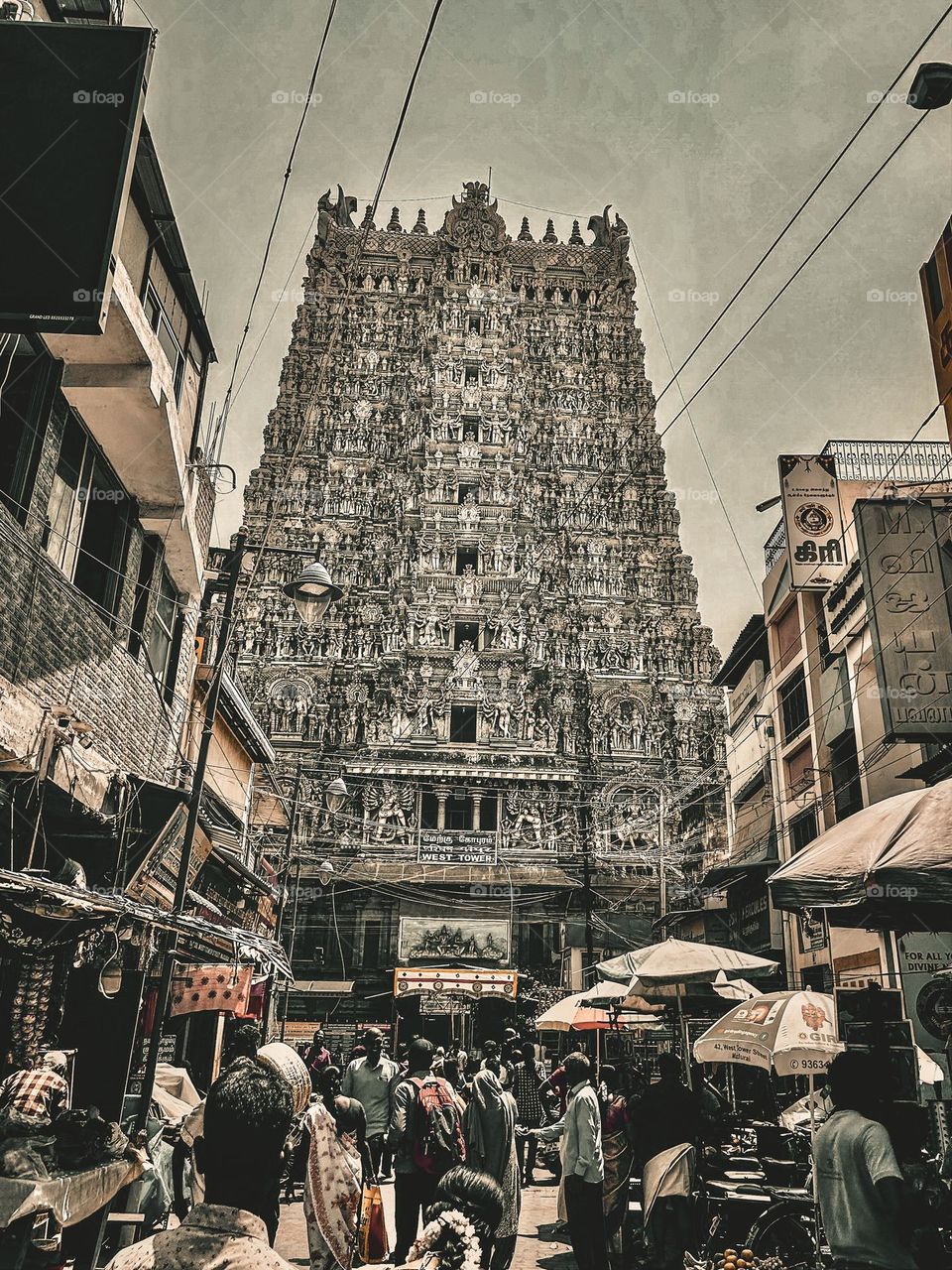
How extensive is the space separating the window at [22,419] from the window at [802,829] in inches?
684

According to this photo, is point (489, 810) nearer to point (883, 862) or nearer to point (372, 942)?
point (372, 942)

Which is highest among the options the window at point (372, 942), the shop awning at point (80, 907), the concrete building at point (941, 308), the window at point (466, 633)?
the window at point (466, 633)

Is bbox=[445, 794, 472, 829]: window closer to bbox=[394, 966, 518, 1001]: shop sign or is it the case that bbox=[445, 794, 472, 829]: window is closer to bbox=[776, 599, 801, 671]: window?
bbox=[394, 966, 518, 1001]: shop sign

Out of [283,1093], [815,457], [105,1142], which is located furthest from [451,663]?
[283,1093]

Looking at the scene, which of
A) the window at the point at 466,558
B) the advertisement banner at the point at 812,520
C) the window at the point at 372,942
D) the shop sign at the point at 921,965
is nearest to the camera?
the shop sign at the point at 921,965

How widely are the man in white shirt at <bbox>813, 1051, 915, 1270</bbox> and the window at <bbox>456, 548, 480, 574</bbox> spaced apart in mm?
38959

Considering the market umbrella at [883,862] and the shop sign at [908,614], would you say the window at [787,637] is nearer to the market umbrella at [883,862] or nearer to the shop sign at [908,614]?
the shop sign at [908,614]

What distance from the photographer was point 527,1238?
973cm

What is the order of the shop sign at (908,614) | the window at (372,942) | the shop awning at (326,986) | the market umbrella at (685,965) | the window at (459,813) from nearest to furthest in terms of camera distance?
the market umbrella at (685,965) → the shop sign at (908,614) → the shop awning at (326,986) → the window at (372,942) → the window at (459,813)

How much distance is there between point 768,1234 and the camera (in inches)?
275

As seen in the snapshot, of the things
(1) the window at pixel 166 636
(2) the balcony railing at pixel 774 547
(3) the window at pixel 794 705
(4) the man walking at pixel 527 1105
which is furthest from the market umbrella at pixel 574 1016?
(2) the balcony railing at pixel 774 547

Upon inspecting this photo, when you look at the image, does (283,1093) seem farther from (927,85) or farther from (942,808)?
(927,85)

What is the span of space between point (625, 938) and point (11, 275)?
99.0 feet

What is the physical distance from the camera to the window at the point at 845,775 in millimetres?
18688
